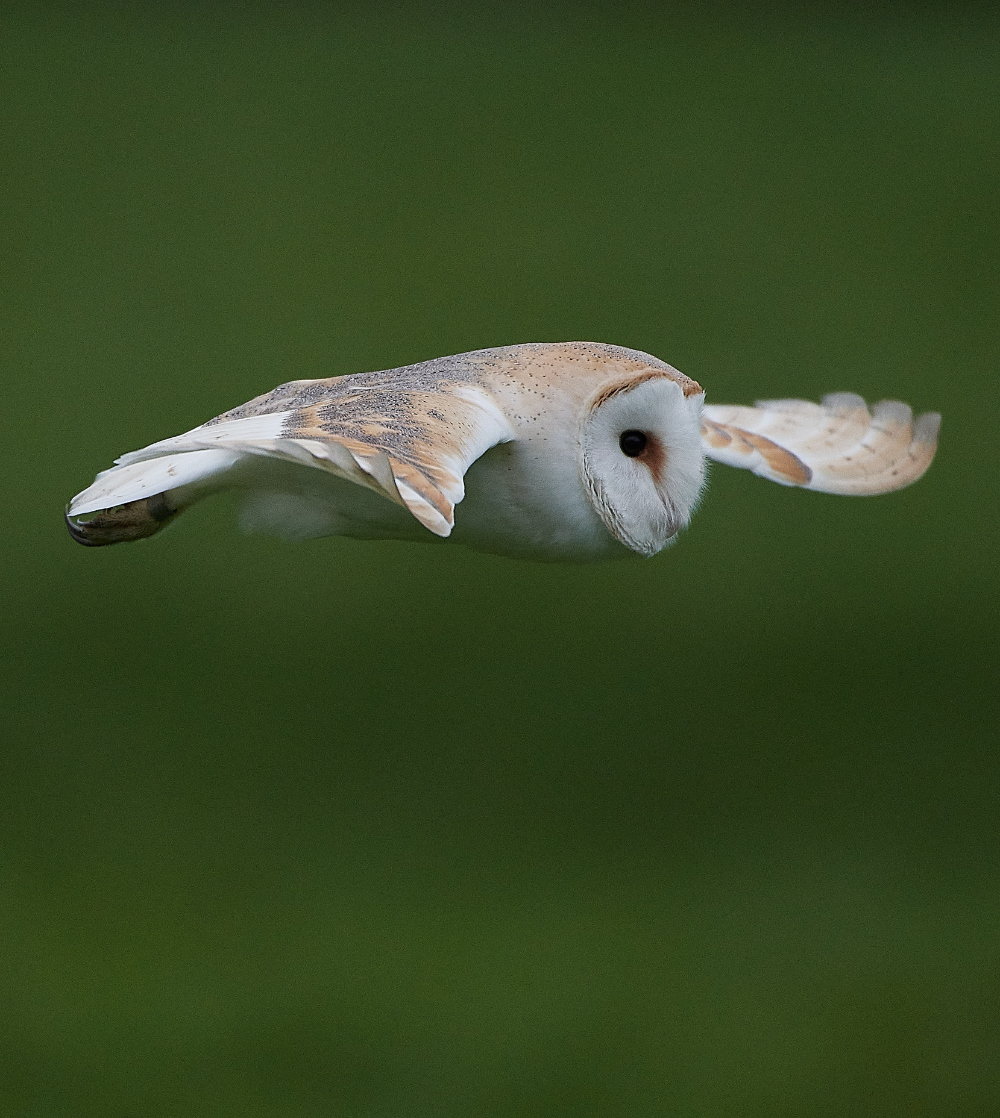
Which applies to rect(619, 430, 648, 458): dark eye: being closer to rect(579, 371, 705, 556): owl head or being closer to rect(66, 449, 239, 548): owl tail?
rect(579, 371, 705, 556): owl head

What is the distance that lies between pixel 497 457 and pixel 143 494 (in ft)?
1.19

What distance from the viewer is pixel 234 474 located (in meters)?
1.58

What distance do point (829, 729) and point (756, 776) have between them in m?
0.31

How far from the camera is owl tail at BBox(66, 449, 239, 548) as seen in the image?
1.44m

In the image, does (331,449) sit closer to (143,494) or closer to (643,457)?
(143,494)

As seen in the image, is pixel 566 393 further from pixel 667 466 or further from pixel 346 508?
pixel 346 508

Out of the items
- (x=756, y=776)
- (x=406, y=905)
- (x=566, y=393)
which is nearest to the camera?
(x=566, y=393)

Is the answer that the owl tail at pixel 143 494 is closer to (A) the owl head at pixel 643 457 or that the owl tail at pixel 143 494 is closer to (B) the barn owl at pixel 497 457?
(B) the barn owl at pixel 497 457

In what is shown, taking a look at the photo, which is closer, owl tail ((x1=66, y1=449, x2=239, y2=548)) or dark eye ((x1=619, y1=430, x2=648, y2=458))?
owl tail ((x1=66, y1=449, x2=239, y2=548))

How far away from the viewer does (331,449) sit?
120 centimetres

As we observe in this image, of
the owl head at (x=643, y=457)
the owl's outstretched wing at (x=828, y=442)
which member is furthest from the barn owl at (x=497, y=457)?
the owl's outstretched wing at (x=828, y=442)

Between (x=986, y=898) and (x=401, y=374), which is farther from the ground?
(x=401, y=374)

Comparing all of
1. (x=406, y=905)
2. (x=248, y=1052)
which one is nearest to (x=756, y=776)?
(x=406, y=905)

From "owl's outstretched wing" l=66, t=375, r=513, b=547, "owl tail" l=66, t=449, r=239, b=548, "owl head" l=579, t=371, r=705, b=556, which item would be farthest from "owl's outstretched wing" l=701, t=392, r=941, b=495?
"owl tail" l=66, t=449, r=239, b=548
